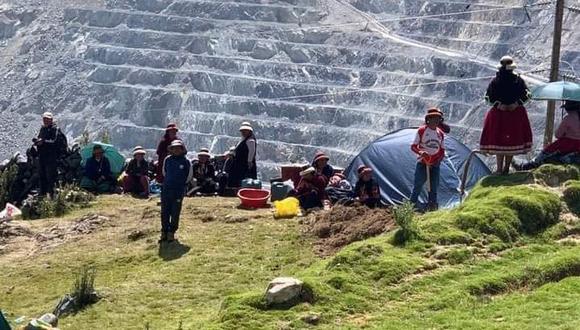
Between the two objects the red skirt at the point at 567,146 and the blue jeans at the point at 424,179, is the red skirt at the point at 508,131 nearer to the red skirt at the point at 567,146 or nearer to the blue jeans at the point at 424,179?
the red skirt at the point at 567,146

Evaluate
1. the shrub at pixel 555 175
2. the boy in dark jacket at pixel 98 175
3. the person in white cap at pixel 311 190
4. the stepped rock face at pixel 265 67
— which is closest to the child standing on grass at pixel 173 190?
the person in white cap at pixel 311 190

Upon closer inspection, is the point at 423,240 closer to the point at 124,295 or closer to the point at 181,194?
the point at 124,295

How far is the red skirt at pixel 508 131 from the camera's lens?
1162cm

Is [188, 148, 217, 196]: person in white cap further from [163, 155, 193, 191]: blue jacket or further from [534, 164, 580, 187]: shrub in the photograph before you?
[534, 164, 580, 187]: shrub

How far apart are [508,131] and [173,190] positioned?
3.69 metres

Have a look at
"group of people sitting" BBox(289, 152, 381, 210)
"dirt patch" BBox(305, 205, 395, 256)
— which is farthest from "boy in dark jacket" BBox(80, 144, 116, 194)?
"dirt patch" BBox(305, 205, 395, 256)

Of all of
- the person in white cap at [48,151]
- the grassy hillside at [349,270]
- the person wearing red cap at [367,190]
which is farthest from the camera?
the person in white cap at [48,151]

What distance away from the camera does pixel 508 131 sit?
1167cm

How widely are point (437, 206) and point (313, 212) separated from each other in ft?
4.86

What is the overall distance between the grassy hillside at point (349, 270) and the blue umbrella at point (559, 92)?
1138 millimetres

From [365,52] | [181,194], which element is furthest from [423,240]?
[365,52]

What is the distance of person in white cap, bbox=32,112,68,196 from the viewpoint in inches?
613

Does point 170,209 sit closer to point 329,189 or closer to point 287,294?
point 329,189

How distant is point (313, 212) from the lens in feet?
42.5
